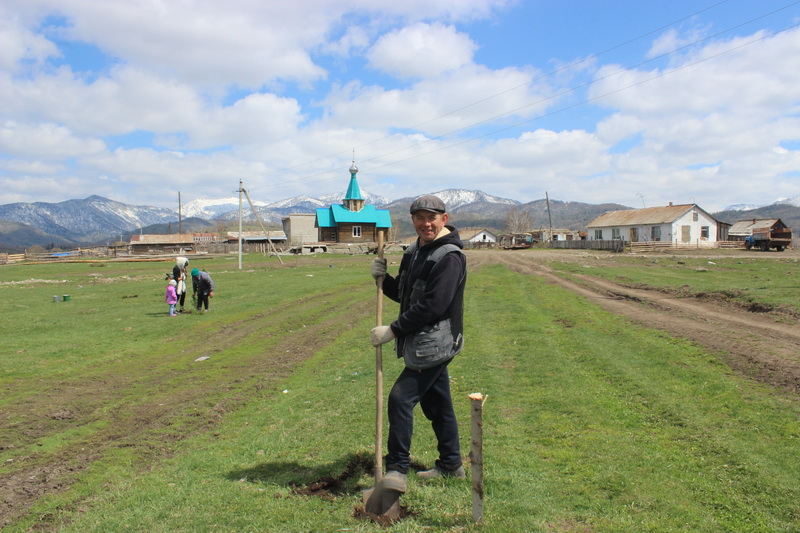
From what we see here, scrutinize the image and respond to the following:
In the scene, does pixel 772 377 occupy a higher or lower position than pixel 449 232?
lower

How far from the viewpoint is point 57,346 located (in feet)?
42.0

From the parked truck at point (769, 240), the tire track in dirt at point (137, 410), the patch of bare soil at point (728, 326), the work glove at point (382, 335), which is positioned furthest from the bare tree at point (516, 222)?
the work glove at point (382, 335)

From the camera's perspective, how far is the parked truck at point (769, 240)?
5291 cm

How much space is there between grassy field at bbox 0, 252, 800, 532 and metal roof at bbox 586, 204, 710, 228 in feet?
204

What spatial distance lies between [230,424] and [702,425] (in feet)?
20.3

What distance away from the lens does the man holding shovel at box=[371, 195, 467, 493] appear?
421cm

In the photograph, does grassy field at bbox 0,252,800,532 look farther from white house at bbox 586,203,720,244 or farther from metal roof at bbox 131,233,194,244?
metal roof at bbox 131,233,194,244

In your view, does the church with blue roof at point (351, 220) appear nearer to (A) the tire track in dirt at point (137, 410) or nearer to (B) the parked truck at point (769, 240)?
(B) the parked truck at point (769, 240)

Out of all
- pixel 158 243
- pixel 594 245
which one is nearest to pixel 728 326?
pixel 594 245

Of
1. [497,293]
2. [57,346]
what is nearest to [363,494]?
[57,346]

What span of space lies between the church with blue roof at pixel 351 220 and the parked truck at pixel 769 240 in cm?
4758

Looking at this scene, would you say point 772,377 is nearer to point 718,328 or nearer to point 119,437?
point 718,328

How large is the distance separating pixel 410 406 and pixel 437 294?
3.39ft

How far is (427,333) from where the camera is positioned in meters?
4.29
